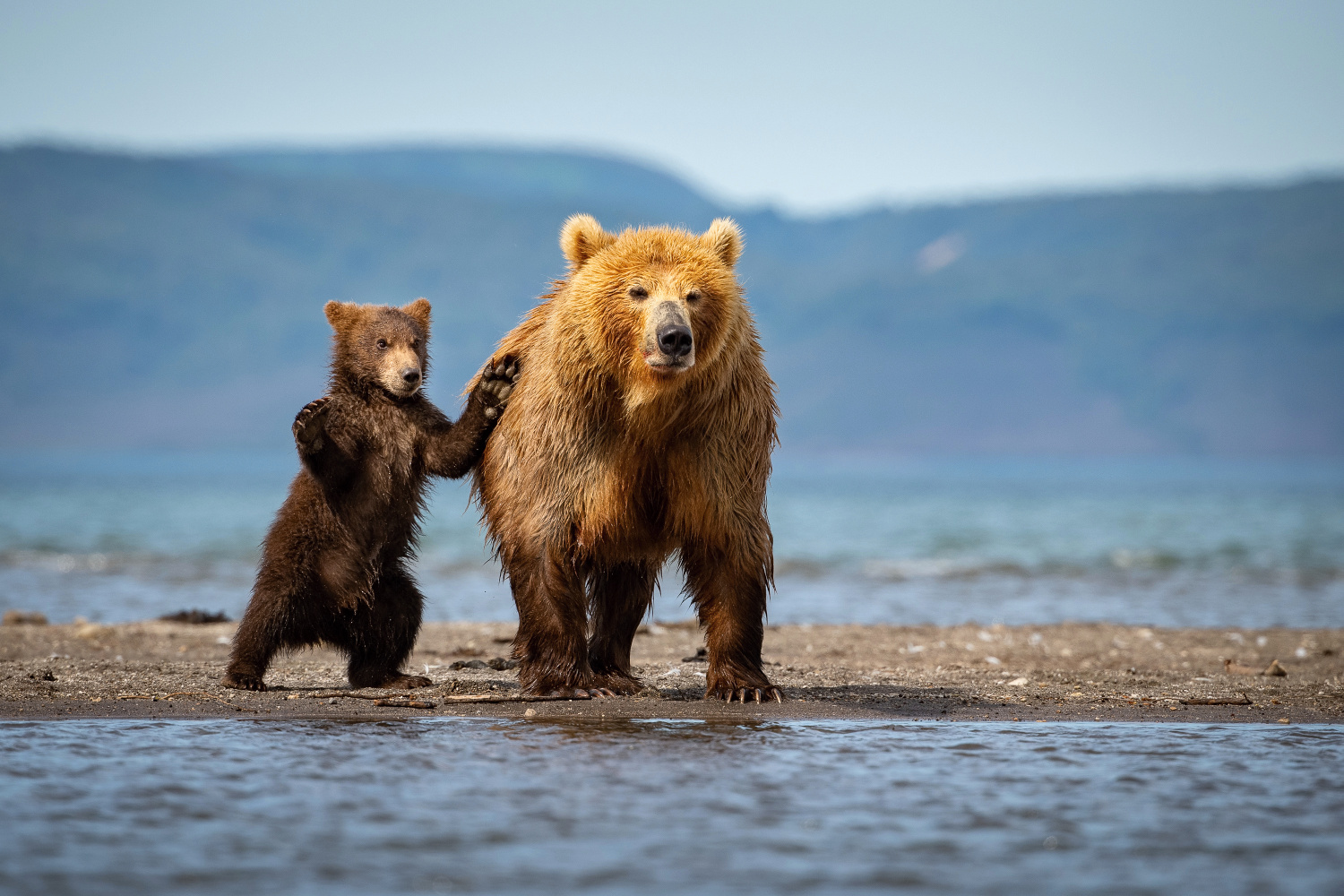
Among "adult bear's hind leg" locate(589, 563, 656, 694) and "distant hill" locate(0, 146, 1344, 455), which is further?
"distant hill" locate(0, 146, 1344, 455)

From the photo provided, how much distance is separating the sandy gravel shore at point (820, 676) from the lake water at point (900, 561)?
146cm

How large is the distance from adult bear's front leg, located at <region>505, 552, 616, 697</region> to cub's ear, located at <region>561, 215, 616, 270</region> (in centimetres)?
142

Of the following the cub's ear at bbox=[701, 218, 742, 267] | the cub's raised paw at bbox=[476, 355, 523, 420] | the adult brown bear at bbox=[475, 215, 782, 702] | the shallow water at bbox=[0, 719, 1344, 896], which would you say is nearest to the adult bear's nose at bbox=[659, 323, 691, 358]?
the adult brown bear at bbox=[475, 215, 782, 702]

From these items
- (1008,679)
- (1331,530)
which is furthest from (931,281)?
(1008,679)

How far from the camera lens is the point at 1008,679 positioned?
796 centimetres

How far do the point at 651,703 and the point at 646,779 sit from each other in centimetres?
179

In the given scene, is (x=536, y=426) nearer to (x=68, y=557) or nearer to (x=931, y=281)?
(x=68, y=557)

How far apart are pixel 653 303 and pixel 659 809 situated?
8.15ft

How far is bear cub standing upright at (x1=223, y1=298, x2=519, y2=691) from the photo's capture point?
273 inches

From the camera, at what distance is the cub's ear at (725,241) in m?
6.68

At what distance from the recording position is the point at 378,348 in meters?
7.21

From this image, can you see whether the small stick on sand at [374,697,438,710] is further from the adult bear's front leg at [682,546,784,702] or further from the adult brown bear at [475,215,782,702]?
the adult bear's front leg at [682,546,784,702]

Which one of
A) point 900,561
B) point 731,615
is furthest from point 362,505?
point 900,561

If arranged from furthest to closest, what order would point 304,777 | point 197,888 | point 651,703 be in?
point 651,703, point 304,777, point 197,888
